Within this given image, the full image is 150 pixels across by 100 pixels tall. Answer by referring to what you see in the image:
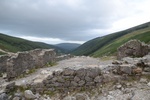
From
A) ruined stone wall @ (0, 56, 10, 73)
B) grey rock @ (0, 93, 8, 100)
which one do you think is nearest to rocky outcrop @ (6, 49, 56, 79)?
ruined stone wall @ (0, 56, 10, 73)

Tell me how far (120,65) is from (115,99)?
9.33ft

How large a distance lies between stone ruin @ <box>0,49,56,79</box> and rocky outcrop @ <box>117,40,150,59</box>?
957cm

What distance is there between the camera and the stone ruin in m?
23.9

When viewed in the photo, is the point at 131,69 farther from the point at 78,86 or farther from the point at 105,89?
the point at 78,86

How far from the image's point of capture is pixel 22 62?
25344 mm

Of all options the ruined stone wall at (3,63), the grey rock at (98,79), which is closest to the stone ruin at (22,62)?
the ruined stone wall at (3,63)

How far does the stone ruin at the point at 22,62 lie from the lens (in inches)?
941

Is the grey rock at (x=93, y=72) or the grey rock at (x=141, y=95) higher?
the grey rock at (x=93, y=72)

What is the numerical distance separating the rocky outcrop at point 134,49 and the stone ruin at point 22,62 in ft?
31.4

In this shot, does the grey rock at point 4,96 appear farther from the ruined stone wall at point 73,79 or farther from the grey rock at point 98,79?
the grey rock at point 98,79

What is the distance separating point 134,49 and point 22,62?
12489mm

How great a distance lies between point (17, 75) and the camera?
24.0 metres

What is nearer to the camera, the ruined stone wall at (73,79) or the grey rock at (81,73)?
the ruined stone wall at (73,79)

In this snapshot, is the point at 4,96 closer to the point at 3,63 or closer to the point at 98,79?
the point at 98,79
